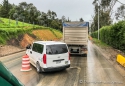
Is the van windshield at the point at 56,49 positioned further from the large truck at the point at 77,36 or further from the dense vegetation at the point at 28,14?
the dense vegetation at the point at 28,14

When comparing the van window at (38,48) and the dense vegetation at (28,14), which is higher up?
the dense vegetation at (28,14)

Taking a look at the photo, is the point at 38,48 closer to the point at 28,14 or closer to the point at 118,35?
the point at 118,35

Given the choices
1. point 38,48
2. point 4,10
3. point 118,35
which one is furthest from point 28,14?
point 38,48

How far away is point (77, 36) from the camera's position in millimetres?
18094

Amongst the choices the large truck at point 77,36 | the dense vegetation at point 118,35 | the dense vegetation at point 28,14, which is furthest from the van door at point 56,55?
the dense vegetation at point 28,14

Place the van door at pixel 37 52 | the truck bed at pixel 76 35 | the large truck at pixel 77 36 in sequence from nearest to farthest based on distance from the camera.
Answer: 1. the van door at pixel 37 52
2. the large truck at pixel 77 36
3. the truck bed at pixel 76 35

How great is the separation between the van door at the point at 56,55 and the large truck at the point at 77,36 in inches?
287

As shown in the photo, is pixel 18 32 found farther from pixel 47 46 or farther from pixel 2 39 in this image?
pixel 47 46

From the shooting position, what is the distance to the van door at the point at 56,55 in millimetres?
9750

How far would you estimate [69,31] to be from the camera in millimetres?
18438

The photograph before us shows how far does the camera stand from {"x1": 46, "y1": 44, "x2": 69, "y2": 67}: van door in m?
9.75

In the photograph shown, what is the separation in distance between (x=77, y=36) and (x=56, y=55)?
8.52 meters

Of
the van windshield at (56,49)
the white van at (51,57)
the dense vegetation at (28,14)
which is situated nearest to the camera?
the white van at (51,57)

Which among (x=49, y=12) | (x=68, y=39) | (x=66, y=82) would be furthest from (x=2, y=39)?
(x=49, y=12)
